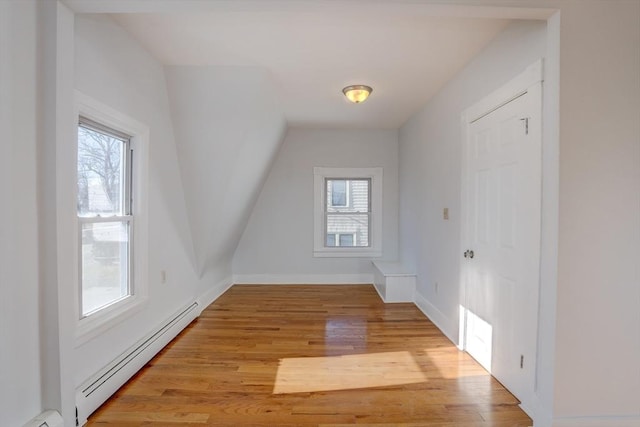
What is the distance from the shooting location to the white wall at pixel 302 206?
16.8ft

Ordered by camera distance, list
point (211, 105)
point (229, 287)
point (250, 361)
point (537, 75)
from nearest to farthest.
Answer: point (537, 75)
point (250, 361)
point (211, 105)
point (229, 287)

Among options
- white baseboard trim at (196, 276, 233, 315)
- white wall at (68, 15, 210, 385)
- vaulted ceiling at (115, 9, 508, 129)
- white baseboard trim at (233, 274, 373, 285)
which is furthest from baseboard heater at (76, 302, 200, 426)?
vaulted ceiling at (115, 9, 508, 129)

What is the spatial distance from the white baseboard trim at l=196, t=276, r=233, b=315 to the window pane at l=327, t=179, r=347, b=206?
210 cm

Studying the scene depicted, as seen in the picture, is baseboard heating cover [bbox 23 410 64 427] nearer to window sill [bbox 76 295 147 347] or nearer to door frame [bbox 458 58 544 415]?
window sill [bbox 76 295 147 347]

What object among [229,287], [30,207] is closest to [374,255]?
[229,287]

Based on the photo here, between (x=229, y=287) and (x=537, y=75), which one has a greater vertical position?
(x=537, y=75)

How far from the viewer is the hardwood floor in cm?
192

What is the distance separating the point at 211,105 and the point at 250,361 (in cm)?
224

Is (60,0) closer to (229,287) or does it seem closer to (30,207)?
(30,207)

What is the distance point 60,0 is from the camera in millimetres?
1526

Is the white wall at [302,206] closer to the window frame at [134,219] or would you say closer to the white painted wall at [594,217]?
the window frame at [134,219]

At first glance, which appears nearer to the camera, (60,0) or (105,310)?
(60,0)

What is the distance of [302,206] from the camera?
5180mm

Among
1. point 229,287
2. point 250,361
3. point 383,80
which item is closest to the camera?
point 250,361
